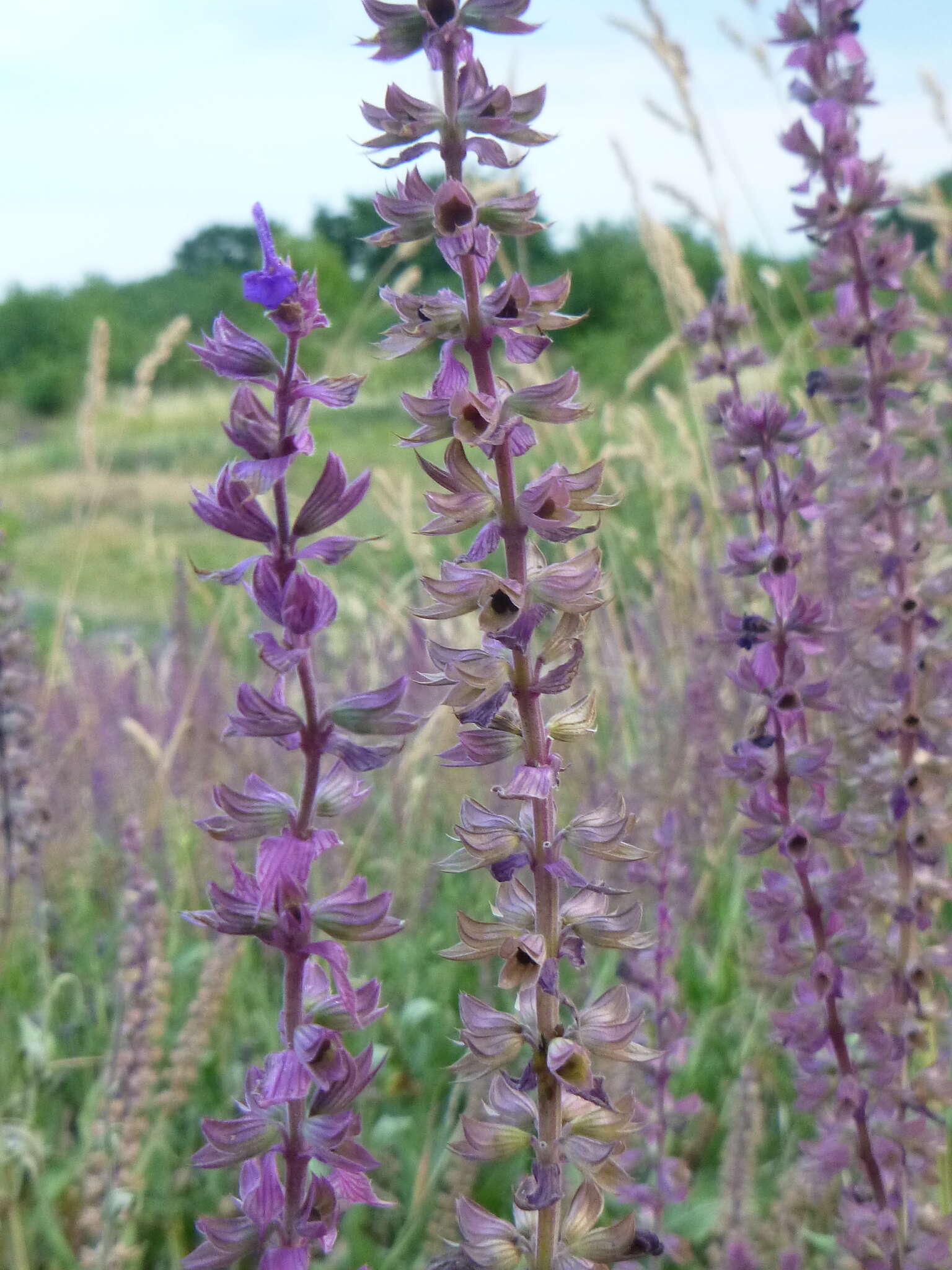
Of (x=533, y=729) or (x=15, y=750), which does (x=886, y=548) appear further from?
(x=15, y=750)

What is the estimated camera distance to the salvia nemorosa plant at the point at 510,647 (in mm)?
769

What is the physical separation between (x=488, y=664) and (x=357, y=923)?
7.2 inches

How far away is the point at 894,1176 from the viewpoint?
4.58 ft

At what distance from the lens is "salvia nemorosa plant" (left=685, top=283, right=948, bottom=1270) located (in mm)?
1242

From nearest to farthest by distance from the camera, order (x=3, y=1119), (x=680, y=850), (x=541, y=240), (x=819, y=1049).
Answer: (x=819, y=1049) < (x=3, y=1119) < (x=680, y=850) < (x=541, y=240)

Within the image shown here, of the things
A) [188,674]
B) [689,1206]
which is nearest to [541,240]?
[188,674]

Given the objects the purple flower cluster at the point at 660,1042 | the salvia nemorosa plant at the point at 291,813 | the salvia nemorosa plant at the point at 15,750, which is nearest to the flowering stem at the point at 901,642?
the purple flower cluster at the point at 660,1042

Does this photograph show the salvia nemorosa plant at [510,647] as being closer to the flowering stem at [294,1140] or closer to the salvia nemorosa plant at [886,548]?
the flowering stem at [294,1140]

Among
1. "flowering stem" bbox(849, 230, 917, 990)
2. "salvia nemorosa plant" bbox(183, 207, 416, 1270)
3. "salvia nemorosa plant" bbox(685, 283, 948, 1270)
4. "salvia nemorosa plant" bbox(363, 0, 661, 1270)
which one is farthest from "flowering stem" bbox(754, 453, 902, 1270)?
"salvia nemorosa plant" bbox(183, 207, 416, 1270)

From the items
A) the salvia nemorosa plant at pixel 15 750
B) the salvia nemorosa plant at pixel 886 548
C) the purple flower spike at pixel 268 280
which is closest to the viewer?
the purple flower spike at pixel 268 280

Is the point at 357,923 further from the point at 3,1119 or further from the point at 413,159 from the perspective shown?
the point at 3,1119

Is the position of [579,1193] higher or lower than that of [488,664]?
lower

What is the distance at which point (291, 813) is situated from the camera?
2.43ft

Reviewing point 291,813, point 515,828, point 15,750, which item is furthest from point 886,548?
point 15,750
